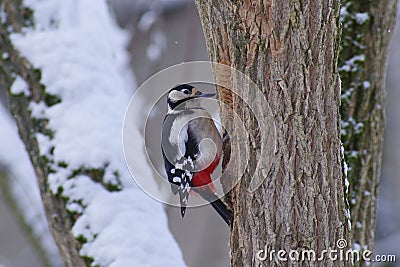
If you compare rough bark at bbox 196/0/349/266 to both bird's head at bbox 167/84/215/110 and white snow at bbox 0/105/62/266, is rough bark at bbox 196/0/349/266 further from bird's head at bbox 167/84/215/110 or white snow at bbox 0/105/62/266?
white snow at bbox 0/105/62/266

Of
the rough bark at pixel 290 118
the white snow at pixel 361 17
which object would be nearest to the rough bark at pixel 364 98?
the white snow at pixel 361 17

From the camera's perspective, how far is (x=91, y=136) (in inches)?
104

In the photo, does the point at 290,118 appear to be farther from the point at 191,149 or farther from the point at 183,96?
the point at 183,96

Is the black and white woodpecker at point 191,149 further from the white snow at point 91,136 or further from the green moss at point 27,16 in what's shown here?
the green moss at point 27,16

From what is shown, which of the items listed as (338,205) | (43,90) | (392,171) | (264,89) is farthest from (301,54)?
(392,171)

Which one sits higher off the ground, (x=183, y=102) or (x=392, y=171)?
(x=392, y=171)

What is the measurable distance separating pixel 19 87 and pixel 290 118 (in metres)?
1.52

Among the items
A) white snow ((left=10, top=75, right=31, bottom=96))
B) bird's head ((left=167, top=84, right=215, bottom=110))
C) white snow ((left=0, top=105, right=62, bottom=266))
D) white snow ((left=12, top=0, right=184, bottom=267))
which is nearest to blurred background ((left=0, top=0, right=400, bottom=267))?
white snow ((left=0, top=105, right=62, bottom=266))

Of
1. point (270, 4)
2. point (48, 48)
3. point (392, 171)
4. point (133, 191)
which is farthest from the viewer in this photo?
point (392, 171)

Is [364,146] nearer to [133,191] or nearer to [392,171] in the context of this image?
[133,191]

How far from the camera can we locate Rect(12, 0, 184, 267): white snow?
8.02ft

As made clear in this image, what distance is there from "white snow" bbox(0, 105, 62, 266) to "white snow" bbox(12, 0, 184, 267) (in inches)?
31.4

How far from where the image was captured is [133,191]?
2611 mm

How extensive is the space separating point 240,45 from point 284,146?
30 centimetres
